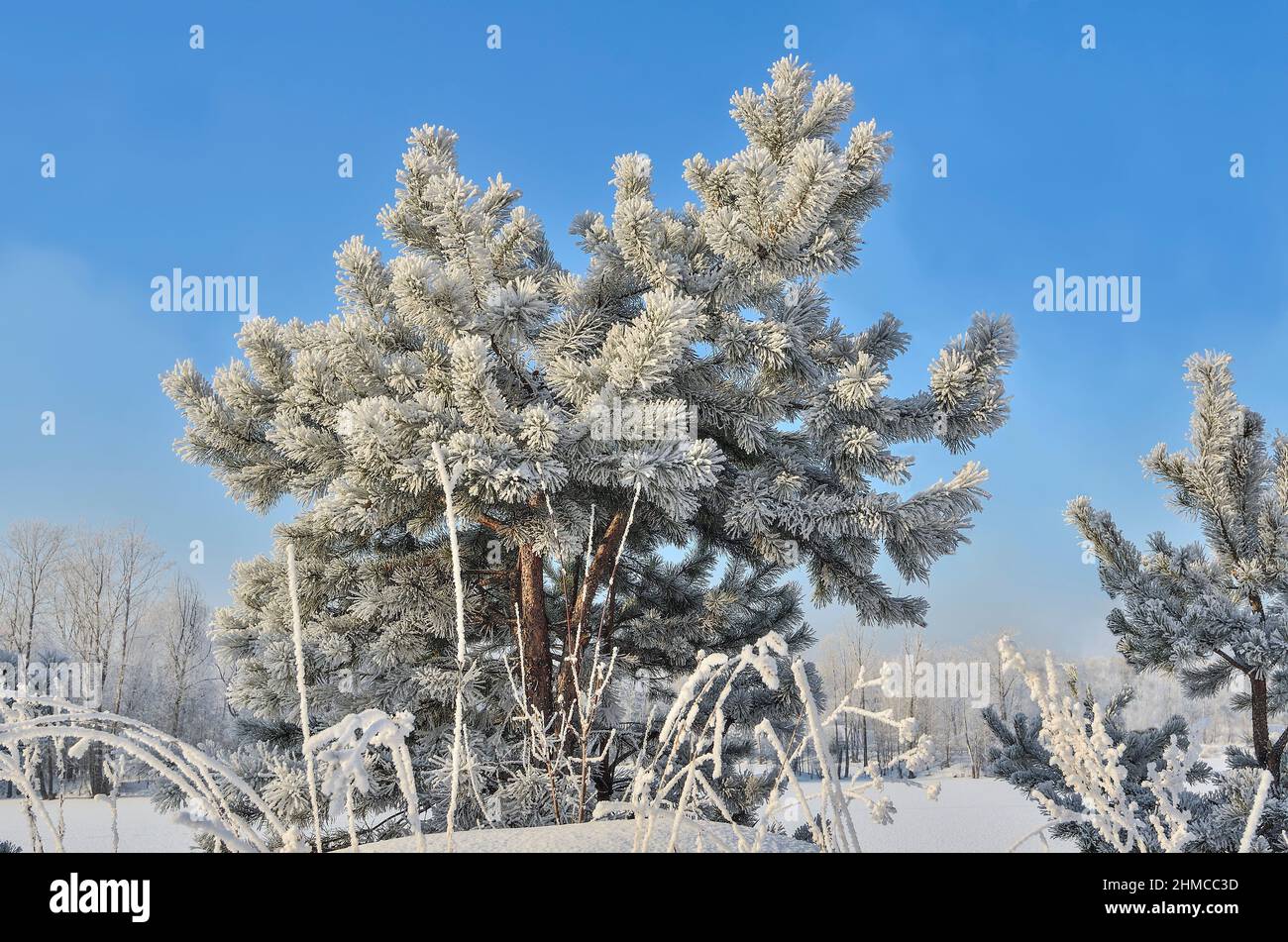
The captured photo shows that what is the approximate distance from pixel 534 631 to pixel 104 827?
9.21 m

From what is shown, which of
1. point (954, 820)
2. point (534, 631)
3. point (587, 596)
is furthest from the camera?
point (954, 820)

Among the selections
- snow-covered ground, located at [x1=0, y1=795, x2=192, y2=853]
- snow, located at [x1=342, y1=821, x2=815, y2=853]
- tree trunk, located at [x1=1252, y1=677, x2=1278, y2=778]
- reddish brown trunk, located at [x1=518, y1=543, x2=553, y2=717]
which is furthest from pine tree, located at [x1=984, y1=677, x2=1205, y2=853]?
snow-covered ground, located at [x1=0, y1=795, x2=192, y2=853]

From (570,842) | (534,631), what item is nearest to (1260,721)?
(534,631)

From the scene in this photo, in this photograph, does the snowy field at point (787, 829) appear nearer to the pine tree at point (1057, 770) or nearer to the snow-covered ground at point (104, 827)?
the snow-covered ground at point (104, 827)

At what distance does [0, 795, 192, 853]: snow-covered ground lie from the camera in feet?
19.4

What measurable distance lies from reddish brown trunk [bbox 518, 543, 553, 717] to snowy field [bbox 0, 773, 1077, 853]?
1.40 metres

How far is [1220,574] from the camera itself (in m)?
4.72

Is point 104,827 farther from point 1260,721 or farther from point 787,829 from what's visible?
point 1260,721

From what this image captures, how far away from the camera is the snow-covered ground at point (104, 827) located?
19.4ft

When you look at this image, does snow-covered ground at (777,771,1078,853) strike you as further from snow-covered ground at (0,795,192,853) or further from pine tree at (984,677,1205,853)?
snow-covered ground at (0,795,192,853)

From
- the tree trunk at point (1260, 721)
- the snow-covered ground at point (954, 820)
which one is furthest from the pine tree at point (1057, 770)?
the snow-covered ground at point (954, 820)
